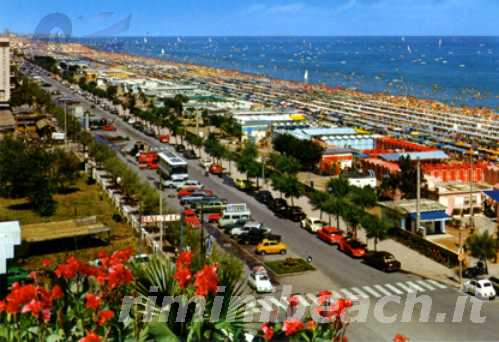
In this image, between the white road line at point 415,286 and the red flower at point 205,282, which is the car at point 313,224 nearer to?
the white road line at point 415,286

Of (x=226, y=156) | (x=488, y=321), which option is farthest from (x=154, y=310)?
(x=226, y=156)

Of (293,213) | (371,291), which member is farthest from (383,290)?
(293,213)

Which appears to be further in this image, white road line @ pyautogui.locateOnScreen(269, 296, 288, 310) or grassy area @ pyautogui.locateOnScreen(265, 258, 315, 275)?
grassy area @ pyautogui.locateOnScreen(265, 258, 315, 275)

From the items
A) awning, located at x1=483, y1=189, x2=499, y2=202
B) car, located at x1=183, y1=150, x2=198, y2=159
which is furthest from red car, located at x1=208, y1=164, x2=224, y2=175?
awning, located at x1=483, y1=189, x2=499, y2=202

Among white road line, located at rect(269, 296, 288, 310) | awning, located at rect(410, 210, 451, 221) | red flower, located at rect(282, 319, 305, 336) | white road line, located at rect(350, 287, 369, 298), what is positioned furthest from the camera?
awning, located at rect(410, 210, 451, 221)

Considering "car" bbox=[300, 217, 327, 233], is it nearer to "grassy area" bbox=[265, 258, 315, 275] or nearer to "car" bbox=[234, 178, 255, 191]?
"grassy area" bbox=[265, 258, 315, 275]

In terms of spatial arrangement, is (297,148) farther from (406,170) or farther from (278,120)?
(278,120)

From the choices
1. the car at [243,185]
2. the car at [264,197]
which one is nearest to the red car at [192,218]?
the car at [264,197]
